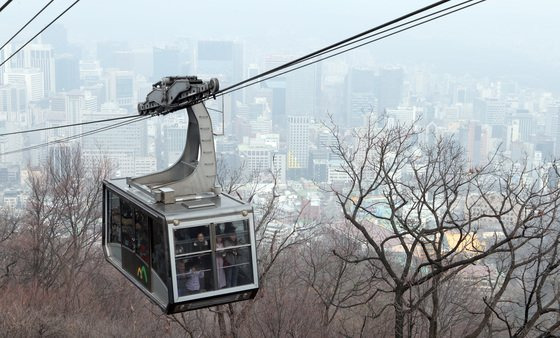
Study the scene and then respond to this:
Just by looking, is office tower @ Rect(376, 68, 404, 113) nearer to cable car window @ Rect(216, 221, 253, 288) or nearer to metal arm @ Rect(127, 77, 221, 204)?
metal arm @ Rect(127, 77, 221, 204)

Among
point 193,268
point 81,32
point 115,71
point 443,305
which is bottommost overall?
point 443,305

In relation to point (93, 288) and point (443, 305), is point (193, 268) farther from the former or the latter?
point (93, 288)

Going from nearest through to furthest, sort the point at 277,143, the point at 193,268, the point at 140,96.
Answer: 1. the point at 193,268
2. the point at 277,143
3. the point at 140,96

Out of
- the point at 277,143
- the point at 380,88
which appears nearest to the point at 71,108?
the point at 277,143

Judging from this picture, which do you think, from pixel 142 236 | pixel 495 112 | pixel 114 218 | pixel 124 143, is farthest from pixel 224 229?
pixel 495 112

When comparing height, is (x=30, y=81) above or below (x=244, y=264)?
above

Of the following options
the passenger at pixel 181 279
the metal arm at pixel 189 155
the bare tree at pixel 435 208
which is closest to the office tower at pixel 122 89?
the bare tree at pixel 435 208

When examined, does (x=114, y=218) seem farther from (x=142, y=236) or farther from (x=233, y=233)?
(x=233, y=233)
